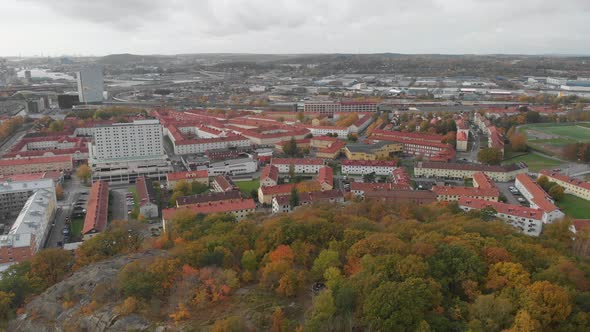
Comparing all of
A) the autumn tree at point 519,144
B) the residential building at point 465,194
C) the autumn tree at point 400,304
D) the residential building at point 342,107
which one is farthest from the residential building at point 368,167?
the residential building at point 342,107

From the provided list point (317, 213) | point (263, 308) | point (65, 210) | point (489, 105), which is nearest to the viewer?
point (263, 308)

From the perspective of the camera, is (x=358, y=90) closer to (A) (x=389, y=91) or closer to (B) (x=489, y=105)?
(A) (x=389, y=91)

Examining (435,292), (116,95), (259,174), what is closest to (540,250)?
(435,292)

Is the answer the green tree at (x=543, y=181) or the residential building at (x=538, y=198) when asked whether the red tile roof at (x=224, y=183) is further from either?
the green tree at (x=543, y=181)

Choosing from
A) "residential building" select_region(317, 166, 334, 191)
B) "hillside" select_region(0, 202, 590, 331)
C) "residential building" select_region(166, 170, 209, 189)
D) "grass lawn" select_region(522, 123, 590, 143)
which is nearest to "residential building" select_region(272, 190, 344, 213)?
"residential building" select_region(317, 166, 334, 191)

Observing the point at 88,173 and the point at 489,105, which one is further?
the point at 489,105

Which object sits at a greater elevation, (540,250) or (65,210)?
(540,250)

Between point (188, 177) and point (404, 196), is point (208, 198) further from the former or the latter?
point (404, 196)
